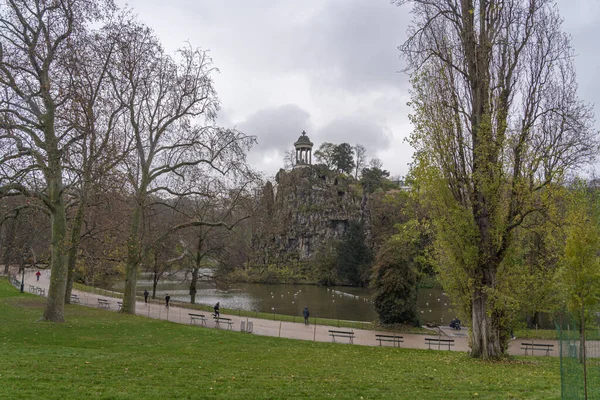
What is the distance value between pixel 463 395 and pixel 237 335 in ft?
41.0

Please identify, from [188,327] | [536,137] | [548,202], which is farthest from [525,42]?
[188,327]

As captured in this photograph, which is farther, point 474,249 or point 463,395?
point 474,249

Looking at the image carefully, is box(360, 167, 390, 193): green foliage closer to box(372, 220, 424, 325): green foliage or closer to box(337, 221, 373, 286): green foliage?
box(337, 221, 373, 286): green foliage

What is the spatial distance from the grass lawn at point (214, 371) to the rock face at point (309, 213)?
60.3 metres

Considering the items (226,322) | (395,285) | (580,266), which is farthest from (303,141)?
(580,266)

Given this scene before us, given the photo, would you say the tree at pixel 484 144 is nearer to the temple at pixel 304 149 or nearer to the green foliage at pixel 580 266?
the green foliage at pixel 580 266

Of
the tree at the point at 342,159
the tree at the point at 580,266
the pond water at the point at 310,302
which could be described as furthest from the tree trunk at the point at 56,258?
the tree at the point at 342,159

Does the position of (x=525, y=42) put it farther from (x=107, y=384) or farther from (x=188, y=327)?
(x=188, y=327)

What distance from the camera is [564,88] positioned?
15695 millimetres

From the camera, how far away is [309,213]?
79562 mm

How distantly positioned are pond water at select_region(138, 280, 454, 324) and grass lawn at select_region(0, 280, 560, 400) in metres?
20.7

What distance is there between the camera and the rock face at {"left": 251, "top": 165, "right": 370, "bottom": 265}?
77.9 metres

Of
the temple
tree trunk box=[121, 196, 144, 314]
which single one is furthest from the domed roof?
tree trunk box=[121, 196, 144, 314]

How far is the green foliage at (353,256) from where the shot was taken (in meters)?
65.7
